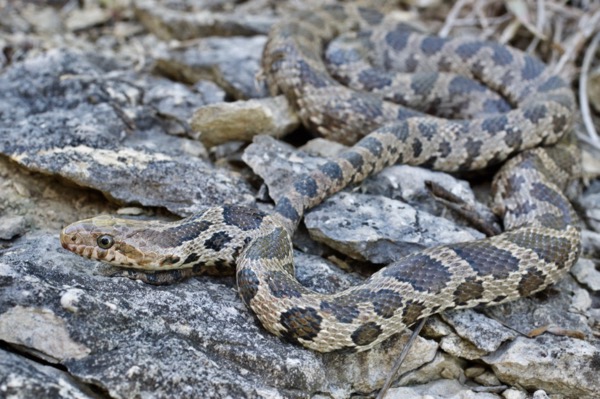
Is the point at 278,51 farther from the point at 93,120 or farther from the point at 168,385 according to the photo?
the point at 168,385

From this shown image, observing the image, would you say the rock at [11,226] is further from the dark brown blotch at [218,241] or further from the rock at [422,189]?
the rock at [422,189]

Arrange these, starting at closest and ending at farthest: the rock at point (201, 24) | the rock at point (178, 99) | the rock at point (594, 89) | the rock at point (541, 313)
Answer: the rock at point (541, 313) → the rock at point (178, 99) → the rock at point (594, 89) → the rock at point (201, 24)

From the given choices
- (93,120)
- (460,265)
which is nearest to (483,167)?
(460,265)

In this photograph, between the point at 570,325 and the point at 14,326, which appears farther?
the point at 570,325

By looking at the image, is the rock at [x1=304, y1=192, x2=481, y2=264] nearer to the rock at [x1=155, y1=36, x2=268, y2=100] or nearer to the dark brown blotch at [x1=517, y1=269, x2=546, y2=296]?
the dark brown blotch at [x1=517, y1=269, x2=546, y2=296]

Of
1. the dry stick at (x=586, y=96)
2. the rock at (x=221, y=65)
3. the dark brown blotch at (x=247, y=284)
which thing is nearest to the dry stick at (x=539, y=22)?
the dry stick at (x=586, y=96)

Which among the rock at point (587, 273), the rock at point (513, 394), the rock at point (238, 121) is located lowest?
the rock at point (513, 394)
